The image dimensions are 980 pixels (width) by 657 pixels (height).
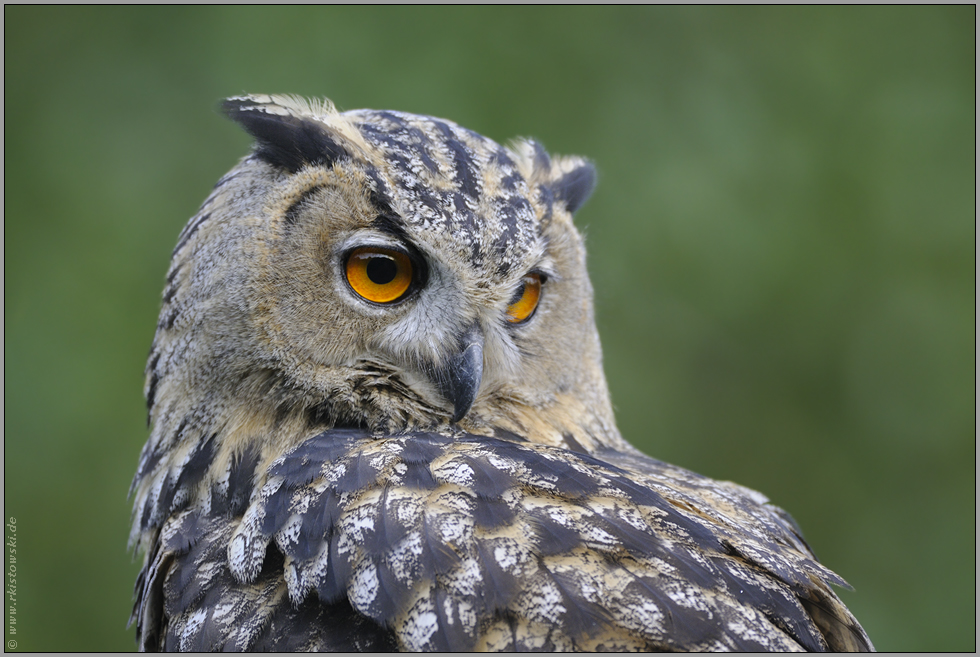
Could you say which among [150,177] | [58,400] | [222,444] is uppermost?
[150,177]

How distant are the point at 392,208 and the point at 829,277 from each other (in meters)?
2.48

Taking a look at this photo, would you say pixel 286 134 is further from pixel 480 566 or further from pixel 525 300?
pixel 480 566

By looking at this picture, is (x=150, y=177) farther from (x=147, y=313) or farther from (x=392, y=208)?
(x=392, y=208)

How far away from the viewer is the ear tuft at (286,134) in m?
1.23

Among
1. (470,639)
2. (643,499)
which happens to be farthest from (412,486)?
(643,499)

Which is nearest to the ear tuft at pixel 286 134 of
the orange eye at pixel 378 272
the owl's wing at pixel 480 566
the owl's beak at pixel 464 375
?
the orange eye at pixel 378 272

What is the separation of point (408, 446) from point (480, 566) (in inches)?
9.8

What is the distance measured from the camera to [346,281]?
3.87 feet

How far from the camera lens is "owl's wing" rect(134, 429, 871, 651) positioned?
2.81ft

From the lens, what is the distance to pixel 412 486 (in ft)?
3.21

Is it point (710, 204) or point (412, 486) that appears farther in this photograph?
point (710, 204)

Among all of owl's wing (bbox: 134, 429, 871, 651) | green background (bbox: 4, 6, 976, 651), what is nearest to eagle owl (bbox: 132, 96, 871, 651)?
owl's wing (bbox: 134, 429, 871, 651)

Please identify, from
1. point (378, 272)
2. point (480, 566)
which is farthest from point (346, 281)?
point (480, 566)

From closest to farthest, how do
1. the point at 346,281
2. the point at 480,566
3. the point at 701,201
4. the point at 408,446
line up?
1. the point at 480,566
2. the point at 408,446
3. the point at 346,281
4. the point at 701,201
